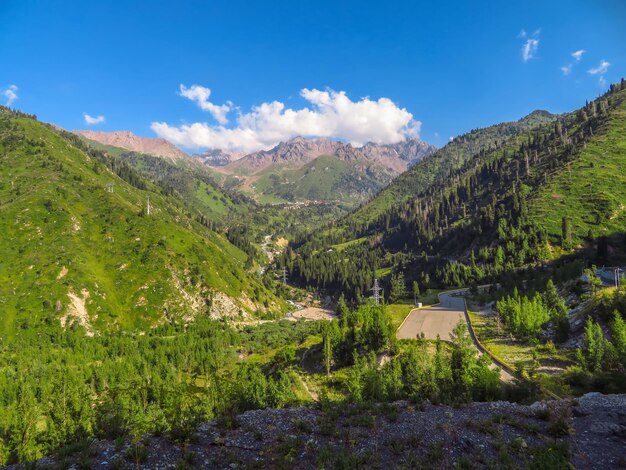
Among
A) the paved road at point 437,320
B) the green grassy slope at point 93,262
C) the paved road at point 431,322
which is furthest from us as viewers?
the green grassy slope at point 93,262

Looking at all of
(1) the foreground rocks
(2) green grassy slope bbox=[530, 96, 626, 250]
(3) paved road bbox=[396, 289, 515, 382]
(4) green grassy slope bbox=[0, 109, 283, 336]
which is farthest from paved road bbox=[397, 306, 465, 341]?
(4) green grassy slope bbox=[0, 109, 283, 336]

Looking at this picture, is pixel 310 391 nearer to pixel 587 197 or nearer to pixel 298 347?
pixel 298 347

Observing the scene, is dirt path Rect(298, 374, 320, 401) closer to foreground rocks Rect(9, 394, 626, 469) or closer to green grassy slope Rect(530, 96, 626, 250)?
foreground rocks Rect(9, 394, 626, 469)

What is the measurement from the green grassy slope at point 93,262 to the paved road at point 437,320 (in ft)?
279

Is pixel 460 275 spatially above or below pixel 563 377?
above

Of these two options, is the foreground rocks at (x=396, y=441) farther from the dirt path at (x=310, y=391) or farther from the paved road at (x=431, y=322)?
the paved road at (x=431, y=322)

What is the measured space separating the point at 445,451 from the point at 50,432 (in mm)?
45364

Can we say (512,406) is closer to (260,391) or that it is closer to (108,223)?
(260,391)

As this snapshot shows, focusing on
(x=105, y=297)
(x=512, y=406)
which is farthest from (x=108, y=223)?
(x=512, y=406)

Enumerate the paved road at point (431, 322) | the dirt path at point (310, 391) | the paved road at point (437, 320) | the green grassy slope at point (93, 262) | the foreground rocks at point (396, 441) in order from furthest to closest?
the green grassy slope at point (93, 262) → the paved road at point (431, 322) → the paved road at point (437, 320) → the dirt path at point (310, 391) → the foreground rocks at point (396, 441)

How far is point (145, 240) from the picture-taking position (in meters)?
153

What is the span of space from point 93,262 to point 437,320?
131 metres

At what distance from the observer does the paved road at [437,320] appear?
76.8 meters

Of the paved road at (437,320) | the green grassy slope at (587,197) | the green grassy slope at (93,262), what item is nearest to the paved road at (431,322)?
the paved road at (437,320)
